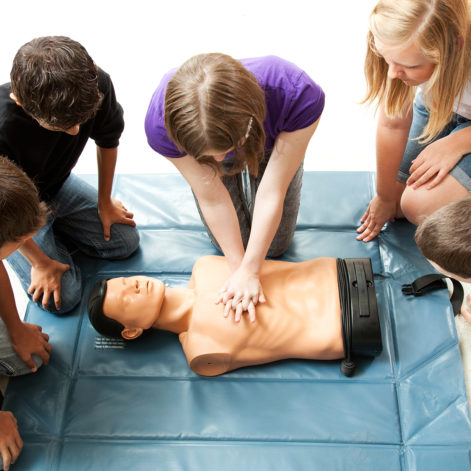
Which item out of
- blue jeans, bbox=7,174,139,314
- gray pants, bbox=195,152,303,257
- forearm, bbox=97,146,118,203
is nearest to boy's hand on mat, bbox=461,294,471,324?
gray pants, bbox=195,152,303,257

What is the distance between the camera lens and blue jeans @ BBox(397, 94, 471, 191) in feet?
5.74

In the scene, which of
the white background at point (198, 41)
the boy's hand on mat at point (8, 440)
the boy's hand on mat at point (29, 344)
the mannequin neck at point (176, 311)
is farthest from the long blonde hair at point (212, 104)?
the white background at point (198, 41)

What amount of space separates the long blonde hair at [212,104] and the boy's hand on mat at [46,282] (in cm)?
89

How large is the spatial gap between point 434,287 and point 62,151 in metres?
1.33

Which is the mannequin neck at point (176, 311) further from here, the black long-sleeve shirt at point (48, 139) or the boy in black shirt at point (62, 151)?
the black long-sleeve shirt at point (48, 139)

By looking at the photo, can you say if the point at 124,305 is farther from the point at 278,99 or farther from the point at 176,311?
the point at 278,99

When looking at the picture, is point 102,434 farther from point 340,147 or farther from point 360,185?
point 340,147

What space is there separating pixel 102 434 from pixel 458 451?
107 centimetres

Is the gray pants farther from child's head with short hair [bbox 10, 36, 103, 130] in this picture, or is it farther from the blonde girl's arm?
child's head with short hair [bbox 10, 36, 103, 130]

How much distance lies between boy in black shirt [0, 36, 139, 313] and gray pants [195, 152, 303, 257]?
379 millimetres

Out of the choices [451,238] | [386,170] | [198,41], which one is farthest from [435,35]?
[198,41]

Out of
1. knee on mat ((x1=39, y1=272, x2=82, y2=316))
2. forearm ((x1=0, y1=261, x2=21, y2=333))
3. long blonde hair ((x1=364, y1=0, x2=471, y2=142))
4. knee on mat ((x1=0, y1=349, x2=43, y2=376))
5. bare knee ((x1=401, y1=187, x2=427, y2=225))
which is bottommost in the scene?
knee on mat ((x1=0, y1=349, x2=43, y2=376))

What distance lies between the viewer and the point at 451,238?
1.42 m

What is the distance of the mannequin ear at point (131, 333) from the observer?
1730mm
